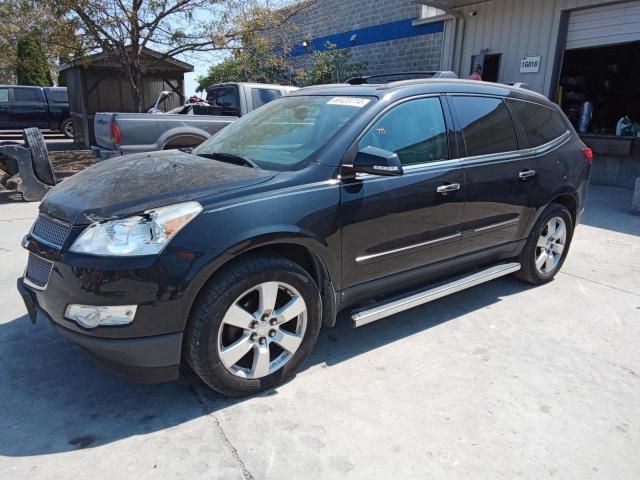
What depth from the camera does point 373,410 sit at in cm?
288

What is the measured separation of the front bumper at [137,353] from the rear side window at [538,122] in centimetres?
348

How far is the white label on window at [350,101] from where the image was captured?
11.4 feet

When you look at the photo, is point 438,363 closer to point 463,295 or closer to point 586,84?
point 463,295

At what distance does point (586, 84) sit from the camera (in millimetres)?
13156

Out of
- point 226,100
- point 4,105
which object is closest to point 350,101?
point 226,100

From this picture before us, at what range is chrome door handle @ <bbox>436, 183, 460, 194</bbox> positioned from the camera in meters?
3.62

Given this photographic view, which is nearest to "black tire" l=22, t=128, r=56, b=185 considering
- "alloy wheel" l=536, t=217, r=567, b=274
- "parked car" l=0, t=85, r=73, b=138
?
"alloy wheel" l=536, t=217, r=567, b=274

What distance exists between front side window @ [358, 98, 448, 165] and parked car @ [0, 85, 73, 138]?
711 inches

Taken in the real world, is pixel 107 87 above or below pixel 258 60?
below

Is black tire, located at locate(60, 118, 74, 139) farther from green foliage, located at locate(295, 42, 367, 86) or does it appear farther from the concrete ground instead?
the concrete ground

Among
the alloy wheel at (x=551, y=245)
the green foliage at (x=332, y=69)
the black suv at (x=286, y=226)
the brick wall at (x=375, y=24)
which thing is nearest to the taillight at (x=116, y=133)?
the black suv at (x=286, y=226)

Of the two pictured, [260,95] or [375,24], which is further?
[375,24]

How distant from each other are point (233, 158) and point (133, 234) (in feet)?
3.61

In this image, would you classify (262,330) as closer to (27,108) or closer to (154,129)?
(154,129)
